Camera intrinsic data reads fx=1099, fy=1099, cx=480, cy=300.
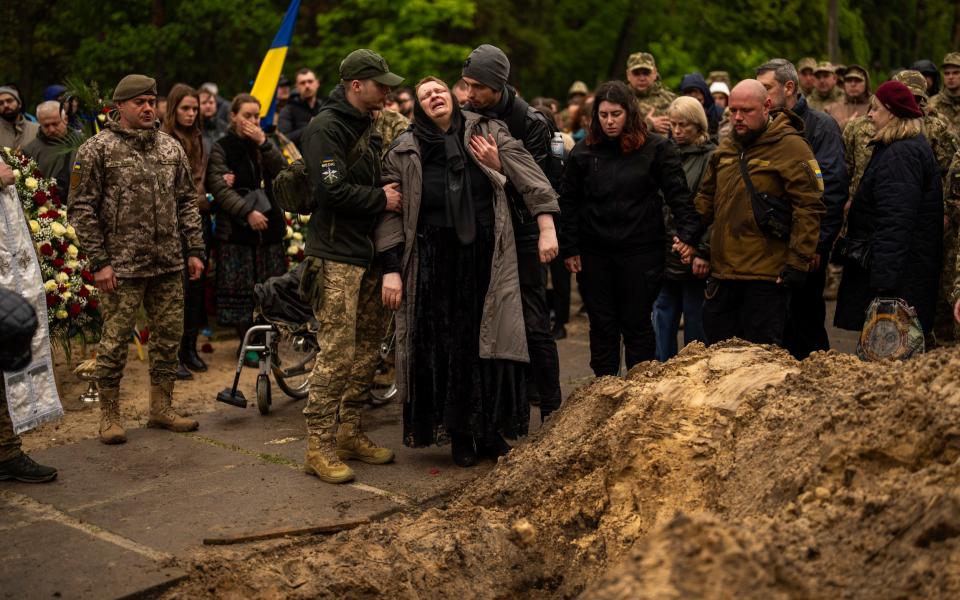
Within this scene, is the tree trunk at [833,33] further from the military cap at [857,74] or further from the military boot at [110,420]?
the military boot at [110,420]

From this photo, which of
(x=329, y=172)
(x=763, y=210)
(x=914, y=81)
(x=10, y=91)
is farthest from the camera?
(x=10, y=91)

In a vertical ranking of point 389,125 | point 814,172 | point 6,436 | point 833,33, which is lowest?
point 6,436

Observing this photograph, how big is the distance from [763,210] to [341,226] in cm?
257

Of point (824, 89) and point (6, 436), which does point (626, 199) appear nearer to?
point (6, 436)

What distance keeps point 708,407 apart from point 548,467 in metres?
0.83

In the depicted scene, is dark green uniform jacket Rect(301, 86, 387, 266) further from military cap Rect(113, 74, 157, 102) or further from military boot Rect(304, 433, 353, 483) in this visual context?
military cap Rect(113, 74, 157, 102)

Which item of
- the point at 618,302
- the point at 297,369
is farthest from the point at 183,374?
the point at 618,302

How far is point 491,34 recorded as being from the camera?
19.7 m

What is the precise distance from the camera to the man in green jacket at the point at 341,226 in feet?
19.9

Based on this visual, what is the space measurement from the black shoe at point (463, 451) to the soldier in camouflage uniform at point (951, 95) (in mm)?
6612

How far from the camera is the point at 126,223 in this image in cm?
705

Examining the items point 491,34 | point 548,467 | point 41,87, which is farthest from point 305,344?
point 41,87

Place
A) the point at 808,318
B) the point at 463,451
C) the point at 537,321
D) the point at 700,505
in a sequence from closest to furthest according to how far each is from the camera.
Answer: the point at 700,505 < the point at 537,321 < the point at 463,451 < the point at 808,318

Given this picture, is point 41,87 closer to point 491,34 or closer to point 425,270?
point 491,34
